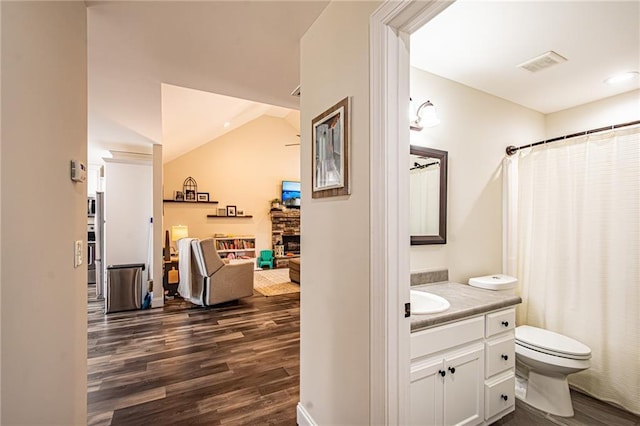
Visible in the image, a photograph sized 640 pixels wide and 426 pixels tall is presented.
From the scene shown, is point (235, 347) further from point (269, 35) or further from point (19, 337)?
point (269, 35)

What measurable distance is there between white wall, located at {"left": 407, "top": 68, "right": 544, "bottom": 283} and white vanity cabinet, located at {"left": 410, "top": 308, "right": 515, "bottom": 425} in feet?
1.97

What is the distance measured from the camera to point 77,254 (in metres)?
1.38

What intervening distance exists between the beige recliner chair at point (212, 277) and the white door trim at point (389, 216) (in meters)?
3.52

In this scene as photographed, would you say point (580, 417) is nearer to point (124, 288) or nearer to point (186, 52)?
point (186, 52)

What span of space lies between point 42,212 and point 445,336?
1.82 meters

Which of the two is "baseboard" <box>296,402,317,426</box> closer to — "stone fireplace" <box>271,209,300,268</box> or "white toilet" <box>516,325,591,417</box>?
"white toilet" <box>516,325,591,417</box>

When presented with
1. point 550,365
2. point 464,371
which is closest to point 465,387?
point 464,371

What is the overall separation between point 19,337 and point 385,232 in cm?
121

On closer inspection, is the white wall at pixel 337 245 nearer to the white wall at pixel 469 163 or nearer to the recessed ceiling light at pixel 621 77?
the white wall at pixel 469 163

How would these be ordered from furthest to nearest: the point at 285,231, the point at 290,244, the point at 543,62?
the point at 290,244 < the point at 285,231 < the point at 543,62

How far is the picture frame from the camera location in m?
1.37

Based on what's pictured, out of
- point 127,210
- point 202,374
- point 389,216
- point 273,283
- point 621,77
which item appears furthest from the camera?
point 273,283

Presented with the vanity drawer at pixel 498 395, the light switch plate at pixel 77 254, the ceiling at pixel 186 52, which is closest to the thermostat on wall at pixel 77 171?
the light switch plate at pixel 77 254

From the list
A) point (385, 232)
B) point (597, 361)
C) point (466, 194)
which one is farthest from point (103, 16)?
point (597, 361)
